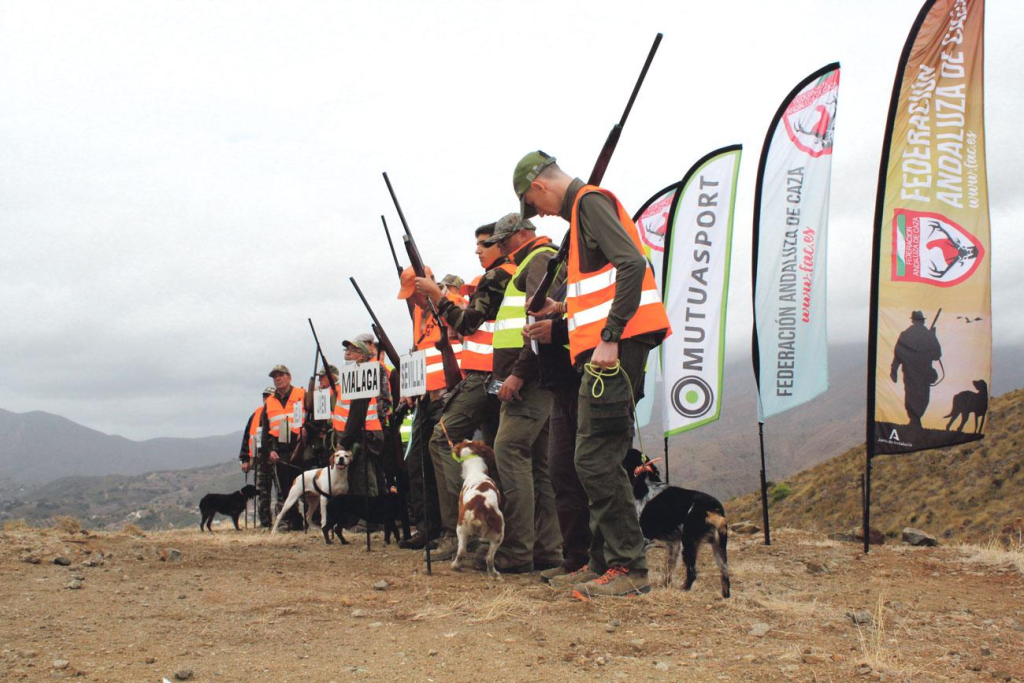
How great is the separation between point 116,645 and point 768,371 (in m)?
6.02

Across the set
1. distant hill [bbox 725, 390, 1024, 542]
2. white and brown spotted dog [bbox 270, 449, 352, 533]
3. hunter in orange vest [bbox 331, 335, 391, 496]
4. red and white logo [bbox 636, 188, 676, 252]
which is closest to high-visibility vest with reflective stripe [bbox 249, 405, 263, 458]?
white and brown spotted dog [bbox 270, 449, 352, 533]

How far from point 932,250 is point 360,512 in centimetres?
635

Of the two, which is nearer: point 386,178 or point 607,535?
point 607,535

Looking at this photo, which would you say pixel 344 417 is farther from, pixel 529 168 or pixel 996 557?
pixel 996 557

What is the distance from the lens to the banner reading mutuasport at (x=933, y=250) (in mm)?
6676

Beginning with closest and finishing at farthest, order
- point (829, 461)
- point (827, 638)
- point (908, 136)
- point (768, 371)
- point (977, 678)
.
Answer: point (977, 678) < point (827, 638) < point (908, 136) < point (768, 371) < point (829, 461)

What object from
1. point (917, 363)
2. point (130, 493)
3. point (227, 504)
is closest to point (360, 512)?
point (227, 504)

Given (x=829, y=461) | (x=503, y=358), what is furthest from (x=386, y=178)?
(x=829, y=461)

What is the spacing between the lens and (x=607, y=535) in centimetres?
453

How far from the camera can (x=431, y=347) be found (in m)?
7.27

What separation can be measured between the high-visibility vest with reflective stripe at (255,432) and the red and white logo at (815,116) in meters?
9.42

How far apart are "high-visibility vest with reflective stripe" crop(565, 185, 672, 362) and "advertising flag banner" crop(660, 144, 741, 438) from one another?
4398 mm

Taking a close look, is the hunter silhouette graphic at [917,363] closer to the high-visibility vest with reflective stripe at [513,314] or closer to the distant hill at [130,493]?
the high-visibility vest with reflective stripe at [513,314]

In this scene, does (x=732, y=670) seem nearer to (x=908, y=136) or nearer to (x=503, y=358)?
(x=503, y=358)
